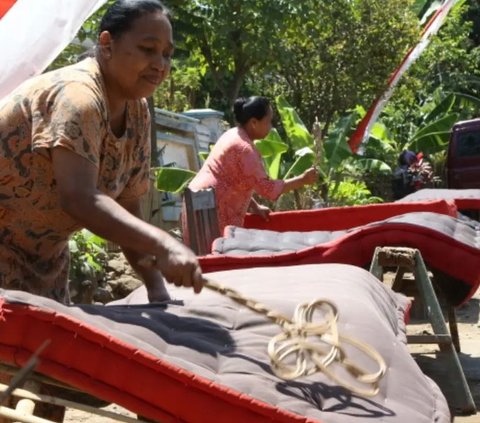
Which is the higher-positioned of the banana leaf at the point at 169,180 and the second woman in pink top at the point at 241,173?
the second woman in pink top at the point at 241,173

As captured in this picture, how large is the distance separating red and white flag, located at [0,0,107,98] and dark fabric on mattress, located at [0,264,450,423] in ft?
5.55

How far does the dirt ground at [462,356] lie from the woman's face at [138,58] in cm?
246

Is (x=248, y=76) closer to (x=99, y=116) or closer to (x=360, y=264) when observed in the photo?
(x=360, y=264)

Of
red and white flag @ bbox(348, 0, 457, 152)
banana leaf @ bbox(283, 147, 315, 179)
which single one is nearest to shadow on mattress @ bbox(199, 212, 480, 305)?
banana leaf @ bbox(283, 147, 315, 179)

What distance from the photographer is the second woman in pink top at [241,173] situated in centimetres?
744

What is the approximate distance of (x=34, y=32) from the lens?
475cm

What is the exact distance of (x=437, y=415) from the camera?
3.01 metres

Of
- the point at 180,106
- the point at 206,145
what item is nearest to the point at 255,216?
the point at 206,145

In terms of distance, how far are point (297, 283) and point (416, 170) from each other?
14.5 m

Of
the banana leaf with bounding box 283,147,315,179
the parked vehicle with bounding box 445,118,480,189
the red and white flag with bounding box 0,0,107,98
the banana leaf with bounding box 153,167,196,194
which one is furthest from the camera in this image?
the parked vehicle with bounding box 445,118,480,189

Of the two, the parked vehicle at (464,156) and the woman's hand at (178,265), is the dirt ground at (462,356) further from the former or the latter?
the parked vehicle at (464,156)

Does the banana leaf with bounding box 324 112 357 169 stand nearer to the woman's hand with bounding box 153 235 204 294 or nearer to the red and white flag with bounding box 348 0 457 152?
the red and white flag with bounding box 348 0 457 152

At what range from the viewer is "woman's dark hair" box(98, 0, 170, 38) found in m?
3.14

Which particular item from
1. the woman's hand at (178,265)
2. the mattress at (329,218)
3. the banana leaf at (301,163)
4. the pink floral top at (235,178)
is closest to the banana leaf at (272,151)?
the banana leaf at (301,163)
